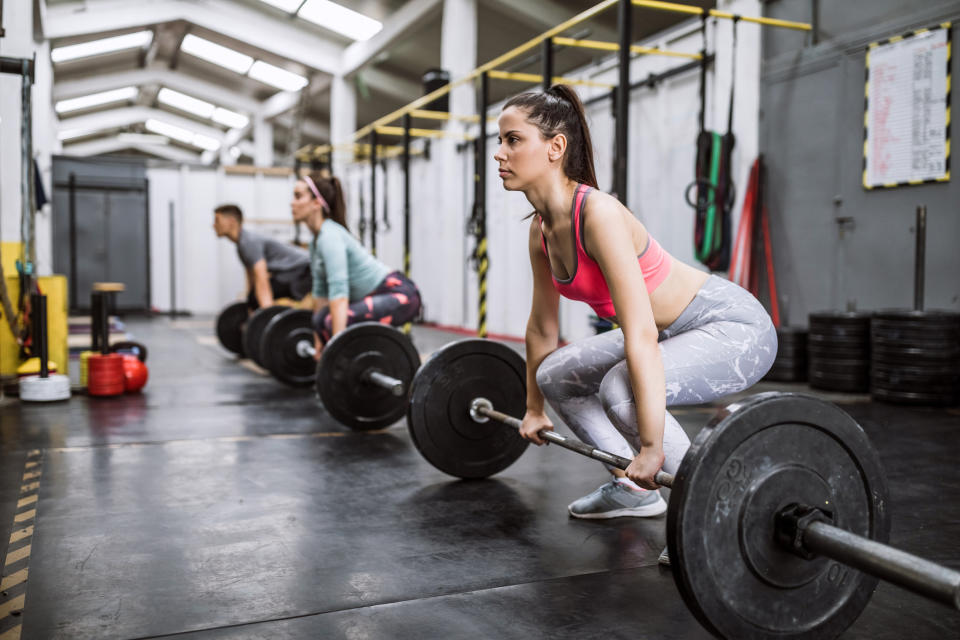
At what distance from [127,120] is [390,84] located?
320 inches

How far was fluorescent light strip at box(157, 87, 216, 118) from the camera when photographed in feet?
47.5

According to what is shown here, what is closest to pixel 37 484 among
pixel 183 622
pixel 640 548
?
pixel 183 622

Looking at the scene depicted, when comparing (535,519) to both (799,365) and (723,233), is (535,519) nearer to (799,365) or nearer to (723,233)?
(799,365)

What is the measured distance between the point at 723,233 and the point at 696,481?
4.11 m

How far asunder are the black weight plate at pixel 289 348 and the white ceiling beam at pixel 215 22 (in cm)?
708

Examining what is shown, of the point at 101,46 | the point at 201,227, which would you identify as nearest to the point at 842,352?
the point at 201,227

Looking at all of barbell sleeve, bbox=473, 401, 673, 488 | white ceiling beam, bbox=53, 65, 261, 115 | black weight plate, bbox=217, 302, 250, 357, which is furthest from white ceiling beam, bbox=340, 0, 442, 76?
barbell sleeve, bbox=473, 401, 673, 488

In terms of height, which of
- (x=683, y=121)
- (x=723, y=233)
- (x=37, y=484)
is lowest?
(x=37, y=484)

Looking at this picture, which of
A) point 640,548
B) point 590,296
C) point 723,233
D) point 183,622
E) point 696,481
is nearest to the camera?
point 696,481

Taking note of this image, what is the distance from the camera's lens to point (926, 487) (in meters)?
2.23

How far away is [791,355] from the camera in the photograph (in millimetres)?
4465

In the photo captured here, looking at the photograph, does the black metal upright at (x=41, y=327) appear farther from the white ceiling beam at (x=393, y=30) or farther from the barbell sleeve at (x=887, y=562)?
the white ceiling beam at (x=393, y=30)

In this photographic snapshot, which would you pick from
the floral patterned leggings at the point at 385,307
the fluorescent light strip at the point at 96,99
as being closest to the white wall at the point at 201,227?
the fluorescent light strip at the point at 96,99

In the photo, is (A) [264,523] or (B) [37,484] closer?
(A) [264,523]
